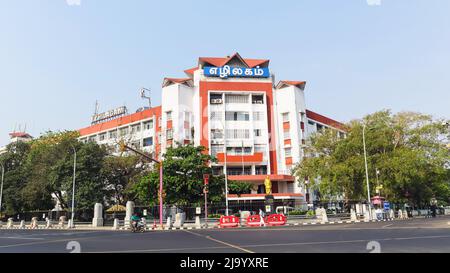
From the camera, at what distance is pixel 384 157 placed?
132ft

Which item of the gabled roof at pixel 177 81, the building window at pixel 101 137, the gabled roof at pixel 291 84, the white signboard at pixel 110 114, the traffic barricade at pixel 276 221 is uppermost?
the gabled roof at pixel 177 81

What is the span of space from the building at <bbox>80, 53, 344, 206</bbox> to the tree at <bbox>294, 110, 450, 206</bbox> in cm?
1390

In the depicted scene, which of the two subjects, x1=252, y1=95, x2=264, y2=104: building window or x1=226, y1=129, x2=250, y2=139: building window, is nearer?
x1=226, y1=129, x2=250, y2=139: building window

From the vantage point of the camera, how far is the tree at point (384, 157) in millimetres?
39062

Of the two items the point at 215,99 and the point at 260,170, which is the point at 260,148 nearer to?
the point at 260,170

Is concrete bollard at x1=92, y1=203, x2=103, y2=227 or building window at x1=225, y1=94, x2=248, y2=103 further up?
building window at x1=225, y1=94, x2=248, y2=103

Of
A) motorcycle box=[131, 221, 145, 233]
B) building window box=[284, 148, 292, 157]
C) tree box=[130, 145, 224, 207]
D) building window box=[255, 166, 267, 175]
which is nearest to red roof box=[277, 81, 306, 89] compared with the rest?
building window box=[284, 148, 292, 157]

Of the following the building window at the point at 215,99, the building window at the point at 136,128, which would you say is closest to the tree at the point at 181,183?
the building window at the point at 215,99

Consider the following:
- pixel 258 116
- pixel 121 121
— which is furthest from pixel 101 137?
pixel 258 116

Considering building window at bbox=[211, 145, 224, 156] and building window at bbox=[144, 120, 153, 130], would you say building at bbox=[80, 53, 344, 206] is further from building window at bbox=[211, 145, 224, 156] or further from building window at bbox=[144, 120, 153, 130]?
building window at bbox=[144, 120, 153, 130]

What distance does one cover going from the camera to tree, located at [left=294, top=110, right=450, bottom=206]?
3906cm

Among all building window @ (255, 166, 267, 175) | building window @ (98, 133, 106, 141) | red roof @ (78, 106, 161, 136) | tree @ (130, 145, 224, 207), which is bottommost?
tree @ (130, 145, 224, 207)

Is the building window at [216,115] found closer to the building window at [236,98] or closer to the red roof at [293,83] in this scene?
the building window at [236,98]
